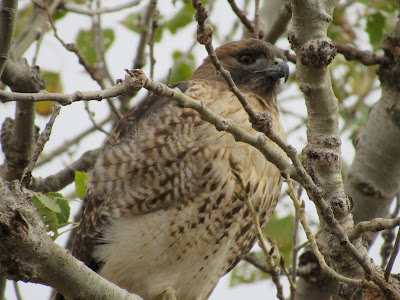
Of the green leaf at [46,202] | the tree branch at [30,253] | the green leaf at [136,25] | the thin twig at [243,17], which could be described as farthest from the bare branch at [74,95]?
the green leaf at [136,25]

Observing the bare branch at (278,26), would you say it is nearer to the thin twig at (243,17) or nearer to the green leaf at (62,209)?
the thin twig at (243,17)

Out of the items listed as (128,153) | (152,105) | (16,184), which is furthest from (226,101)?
(16,184)

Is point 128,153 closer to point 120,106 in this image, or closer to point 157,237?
point 157,237

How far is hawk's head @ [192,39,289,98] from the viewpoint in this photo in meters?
4.02

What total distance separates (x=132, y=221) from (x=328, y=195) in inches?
47.9

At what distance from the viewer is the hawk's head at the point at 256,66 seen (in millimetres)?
4020

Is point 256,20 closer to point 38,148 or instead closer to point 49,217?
point 49,217

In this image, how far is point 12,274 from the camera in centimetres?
207

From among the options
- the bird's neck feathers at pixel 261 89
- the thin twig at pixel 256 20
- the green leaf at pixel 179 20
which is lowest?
the bird's neck feathers at pixel 261 89

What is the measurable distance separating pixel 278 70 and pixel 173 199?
3.83 ft

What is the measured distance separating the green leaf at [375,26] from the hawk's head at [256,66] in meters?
0.85

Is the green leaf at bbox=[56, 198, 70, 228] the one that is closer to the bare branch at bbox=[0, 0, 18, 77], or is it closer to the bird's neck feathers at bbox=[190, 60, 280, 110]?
the bare branch at bbox=[0, 0, 18, 77]

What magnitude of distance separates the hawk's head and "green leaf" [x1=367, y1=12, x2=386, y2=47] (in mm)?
854

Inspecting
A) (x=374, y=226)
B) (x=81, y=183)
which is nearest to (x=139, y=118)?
(x=81, y=183)
